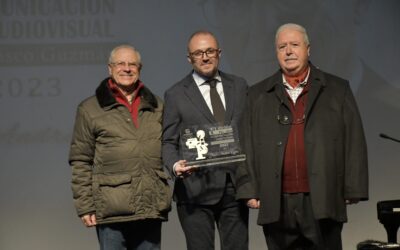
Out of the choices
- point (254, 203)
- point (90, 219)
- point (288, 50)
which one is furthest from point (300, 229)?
point (90, 219)

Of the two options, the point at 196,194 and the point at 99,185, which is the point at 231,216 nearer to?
the point at 196,194

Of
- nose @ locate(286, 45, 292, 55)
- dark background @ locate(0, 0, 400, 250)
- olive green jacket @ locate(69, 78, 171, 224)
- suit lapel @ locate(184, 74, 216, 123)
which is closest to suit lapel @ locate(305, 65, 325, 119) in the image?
nose @ locate(286, 45, 292, 55)

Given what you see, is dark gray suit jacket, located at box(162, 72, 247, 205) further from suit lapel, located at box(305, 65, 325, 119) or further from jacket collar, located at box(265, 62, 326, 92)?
suit lapel, located at box(305, 65, 325, 119)

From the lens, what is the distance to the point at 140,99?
3.71m

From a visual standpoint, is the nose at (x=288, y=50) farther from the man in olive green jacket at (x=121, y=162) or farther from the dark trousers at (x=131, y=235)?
the dark trousers at (x=131, y=235)

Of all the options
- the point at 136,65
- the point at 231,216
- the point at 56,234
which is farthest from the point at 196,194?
the point at 56,234

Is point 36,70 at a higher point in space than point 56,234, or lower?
higher

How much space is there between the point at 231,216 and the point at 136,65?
879 mm

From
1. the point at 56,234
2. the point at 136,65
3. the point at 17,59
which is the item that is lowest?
the point at 56,234

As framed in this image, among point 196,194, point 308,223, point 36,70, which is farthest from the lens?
point 36,70

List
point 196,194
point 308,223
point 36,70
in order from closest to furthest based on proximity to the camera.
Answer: point 308,223
point 196,194
point 36,70

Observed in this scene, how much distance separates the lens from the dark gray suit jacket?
3.53m

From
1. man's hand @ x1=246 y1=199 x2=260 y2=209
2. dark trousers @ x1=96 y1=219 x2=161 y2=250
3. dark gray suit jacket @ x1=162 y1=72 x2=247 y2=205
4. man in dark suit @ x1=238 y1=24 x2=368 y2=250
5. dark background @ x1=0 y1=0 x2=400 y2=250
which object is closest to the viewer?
man in dark suit @ x1=238 y1=24 x2=368 y2=250

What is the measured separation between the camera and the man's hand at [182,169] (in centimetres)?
341
